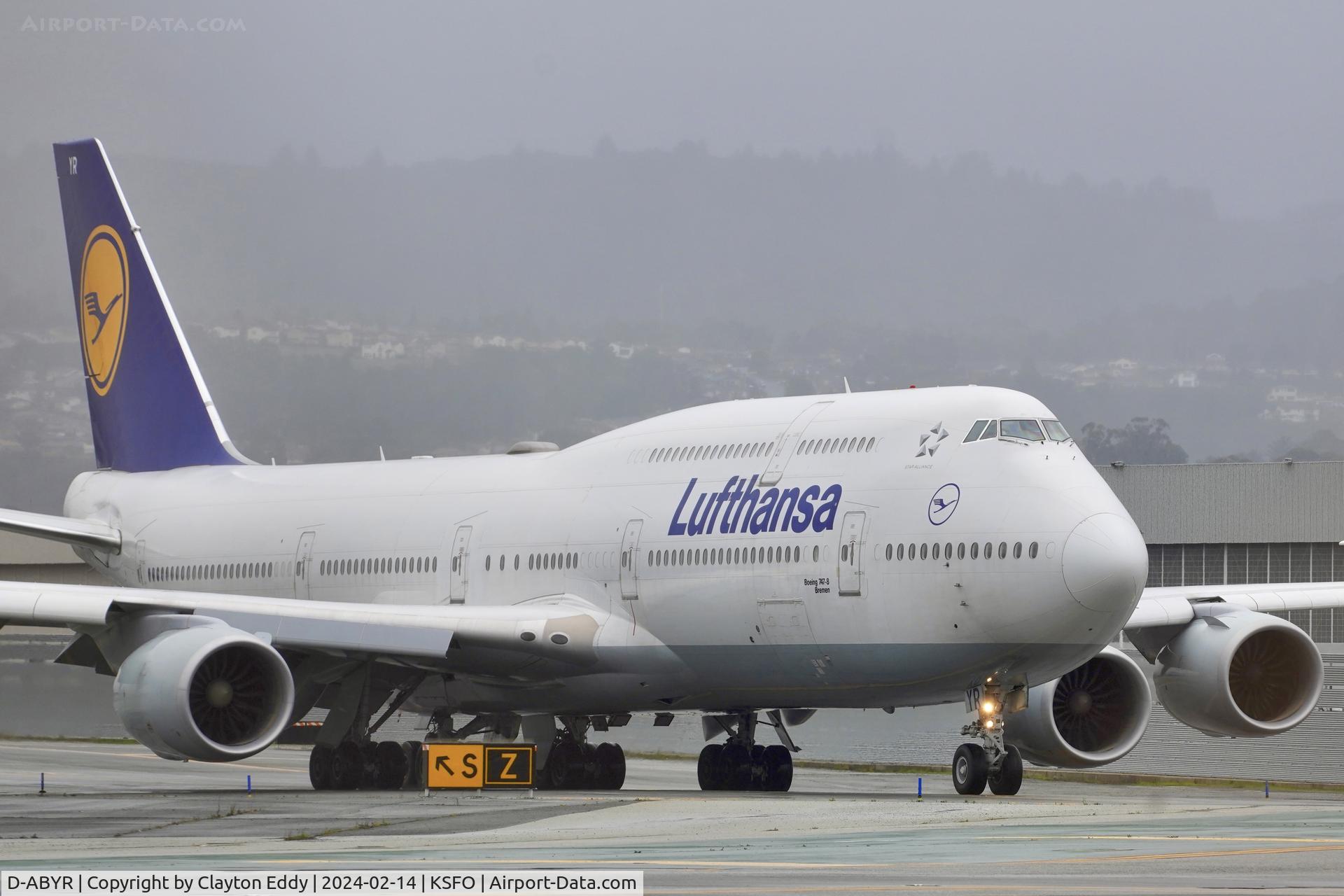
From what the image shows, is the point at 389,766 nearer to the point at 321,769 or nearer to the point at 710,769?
the point at 321,769

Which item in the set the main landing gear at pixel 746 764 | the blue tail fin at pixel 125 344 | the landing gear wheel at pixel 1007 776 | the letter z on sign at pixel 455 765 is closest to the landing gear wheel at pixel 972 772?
the landing gear wheel at pixel 1007 776

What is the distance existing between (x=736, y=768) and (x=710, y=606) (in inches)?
115

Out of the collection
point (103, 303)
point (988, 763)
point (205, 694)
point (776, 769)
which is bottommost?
point (988, 763)

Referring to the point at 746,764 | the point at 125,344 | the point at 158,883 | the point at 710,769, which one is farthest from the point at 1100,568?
the point at 125,344

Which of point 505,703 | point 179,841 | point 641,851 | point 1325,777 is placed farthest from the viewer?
point 1325,777

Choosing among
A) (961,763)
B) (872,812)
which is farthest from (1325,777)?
(872,812)

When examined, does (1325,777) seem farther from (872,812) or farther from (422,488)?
(872,812)

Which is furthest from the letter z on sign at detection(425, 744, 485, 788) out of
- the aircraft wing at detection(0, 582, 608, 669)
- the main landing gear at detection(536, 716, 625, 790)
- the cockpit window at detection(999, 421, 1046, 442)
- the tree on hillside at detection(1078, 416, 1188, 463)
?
the tree on hillside at detection(1078, 416, 1188, 463)

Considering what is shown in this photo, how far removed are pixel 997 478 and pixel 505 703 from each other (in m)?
7.70

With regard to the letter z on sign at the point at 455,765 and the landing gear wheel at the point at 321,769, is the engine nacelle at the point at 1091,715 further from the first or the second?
the landing gear wheel at the point at 321,769

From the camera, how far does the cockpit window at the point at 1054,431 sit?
68.5 feet

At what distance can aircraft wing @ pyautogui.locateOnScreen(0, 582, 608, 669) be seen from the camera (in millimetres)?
21703

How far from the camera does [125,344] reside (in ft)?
106

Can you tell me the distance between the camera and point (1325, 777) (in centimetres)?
3178
